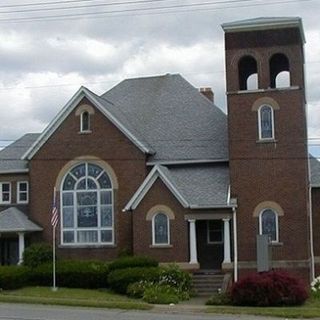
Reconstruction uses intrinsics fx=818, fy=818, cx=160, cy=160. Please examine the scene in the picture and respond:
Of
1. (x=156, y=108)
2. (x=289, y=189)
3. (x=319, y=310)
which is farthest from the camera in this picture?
(x=156, y=108)

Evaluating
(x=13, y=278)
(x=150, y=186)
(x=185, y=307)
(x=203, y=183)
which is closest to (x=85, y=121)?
(x=150, y=186)

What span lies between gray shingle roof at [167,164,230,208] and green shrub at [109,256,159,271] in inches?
126

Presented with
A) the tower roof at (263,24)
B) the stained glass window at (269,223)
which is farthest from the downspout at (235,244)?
the tower roof at (263,24)

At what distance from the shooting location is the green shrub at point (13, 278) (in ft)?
120

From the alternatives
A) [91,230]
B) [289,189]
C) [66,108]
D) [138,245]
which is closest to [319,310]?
[289,189]

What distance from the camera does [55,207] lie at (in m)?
40.6

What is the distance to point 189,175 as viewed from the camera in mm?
40406

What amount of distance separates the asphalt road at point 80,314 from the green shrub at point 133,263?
26.1 ft

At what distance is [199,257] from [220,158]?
498 centimetres

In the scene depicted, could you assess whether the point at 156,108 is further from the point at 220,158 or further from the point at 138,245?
the point at 138,245

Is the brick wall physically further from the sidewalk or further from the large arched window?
the sidewalk

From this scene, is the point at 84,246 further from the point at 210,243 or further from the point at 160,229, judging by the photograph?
the point at 210,243

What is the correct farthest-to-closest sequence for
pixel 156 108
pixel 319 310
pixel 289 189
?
pixel 156 108, pixel 289 189, pixel 319 310

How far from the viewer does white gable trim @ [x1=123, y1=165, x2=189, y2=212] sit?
38219 millimetres
